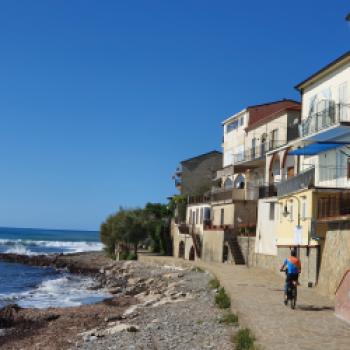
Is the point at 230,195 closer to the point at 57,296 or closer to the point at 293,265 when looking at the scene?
the point at 57,296

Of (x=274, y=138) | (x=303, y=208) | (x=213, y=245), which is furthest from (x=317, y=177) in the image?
(x=213, y=245)

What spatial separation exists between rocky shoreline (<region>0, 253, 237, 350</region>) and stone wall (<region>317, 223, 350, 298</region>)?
4380 millimetres

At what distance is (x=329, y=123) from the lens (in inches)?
1089

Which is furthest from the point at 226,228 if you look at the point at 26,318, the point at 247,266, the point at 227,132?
the point at 26,318

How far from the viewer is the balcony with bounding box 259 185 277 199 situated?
1430 inches

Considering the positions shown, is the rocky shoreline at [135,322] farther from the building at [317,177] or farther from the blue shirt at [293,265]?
the building at [317,177]

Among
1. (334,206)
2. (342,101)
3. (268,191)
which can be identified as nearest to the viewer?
(334,206)

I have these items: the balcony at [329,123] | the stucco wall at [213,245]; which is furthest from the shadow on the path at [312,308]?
the stucco wall at [213,245]

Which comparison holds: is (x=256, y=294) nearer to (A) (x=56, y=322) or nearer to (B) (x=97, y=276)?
(A) (x=56, y=322)

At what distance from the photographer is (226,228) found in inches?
1663

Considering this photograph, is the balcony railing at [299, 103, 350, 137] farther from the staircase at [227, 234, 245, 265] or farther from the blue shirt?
the staircase at [227, 234, 245, 265]

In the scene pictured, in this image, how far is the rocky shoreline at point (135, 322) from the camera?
A: 53.5ft

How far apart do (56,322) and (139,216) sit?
40.6m

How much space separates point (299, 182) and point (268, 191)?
30.9ft
